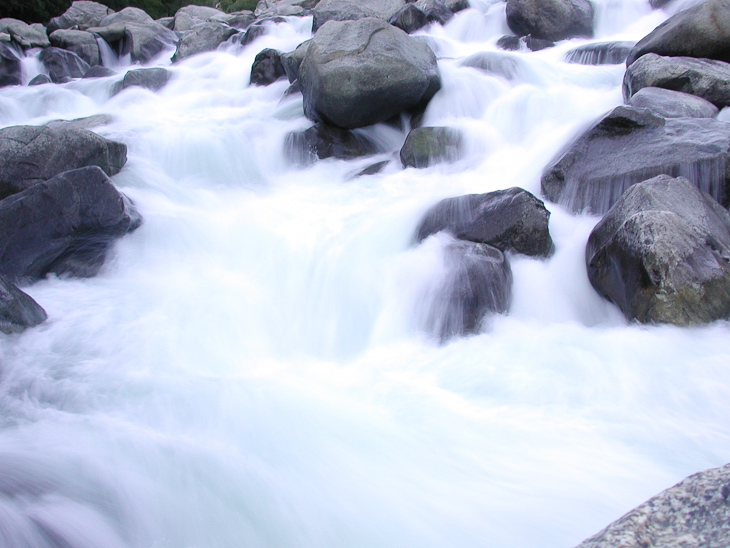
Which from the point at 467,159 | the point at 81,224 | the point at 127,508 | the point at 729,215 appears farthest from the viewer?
the point at 467,159

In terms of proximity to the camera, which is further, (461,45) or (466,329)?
(461,45)

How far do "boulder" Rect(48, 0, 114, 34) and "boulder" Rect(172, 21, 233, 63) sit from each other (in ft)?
19.9

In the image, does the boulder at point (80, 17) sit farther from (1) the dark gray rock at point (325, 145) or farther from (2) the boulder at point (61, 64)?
(1) the dark gray rock at point (325, 145)

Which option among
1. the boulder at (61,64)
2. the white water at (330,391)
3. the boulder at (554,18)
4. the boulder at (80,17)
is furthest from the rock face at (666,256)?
the boulder at (80,17)

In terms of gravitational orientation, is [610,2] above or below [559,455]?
above

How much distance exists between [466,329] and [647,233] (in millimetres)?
1454

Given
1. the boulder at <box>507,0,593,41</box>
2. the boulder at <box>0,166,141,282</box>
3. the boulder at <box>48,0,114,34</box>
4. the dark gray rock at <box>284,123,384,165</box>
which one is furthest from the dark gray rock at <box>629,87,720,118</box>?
the boulder at <box>48,0,114,34</box>

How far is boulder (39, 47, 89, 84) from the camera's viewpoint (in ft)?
44.7

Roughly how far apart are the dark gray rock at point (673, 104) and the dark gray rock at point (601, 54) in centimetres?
290

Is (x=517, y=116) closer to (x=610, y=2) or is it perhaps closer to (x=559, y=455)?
(x=559, y=455)

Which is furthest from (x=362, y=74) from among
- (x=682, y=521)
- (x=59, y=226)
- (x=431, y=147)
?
(x=682, y=521)

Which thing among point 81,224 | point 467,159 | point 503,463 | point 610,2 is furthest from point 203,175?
point 610,2

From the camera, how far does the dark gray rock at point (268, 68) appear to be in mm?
9805

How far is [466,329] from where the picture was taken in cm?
396
